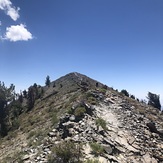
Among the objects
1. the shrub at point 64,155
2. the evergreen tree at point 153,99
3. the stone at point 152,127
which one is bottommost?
the shrub at point 64,155

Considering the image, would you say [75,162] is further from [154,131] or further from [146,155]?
[154,131]

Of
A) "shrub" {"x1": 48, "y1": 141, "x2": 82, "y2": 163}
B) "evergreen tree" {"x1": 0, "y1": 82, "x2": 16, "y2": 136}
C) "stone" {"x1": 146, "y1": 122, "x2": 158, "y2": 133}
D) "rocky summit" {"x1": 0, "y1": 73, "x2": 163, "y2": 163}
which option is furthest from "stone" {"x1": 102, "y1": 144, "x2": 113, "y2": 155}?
"evergreen tree" {"x1": 0, "y1": 82, "x2": 16, "y2": 136}

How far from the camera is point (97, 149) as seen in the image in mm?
14258

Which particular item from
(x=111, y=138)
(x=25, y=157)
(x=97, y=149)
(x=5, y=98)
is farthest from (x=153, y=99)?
(x=25, y=157)

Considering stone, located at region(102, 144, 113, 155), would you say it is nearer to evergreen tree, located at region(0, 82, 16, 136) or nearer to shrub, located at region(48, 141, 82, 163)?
shrub, located at region(48, 141, 82, 163)

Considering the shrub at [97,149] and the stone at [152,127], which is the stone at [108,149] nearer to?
the shrub at [97,149]

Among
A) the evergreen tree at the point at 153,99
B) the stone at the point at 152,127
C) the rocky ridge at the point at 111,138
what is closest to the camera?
the rocky ridge at the point at 111,138

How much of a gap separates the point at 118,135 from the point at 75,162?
7076 millimetres

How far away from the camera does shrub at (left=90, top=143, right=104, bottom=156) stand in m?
14.0

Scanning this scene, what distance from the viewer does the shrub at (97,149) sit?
45.8 feet

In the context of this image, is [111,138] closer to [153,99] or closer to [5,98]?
[5,98]

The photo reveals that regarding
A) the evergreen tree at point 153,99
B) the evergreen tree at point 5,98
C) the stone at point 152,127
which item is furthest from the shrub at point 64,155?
the evergreen tree at point 153,99

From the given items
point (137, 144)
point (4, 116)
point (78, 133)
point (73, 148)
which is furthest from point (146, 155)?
point (4, 116)

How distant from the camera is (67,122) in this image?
61.0 ft
